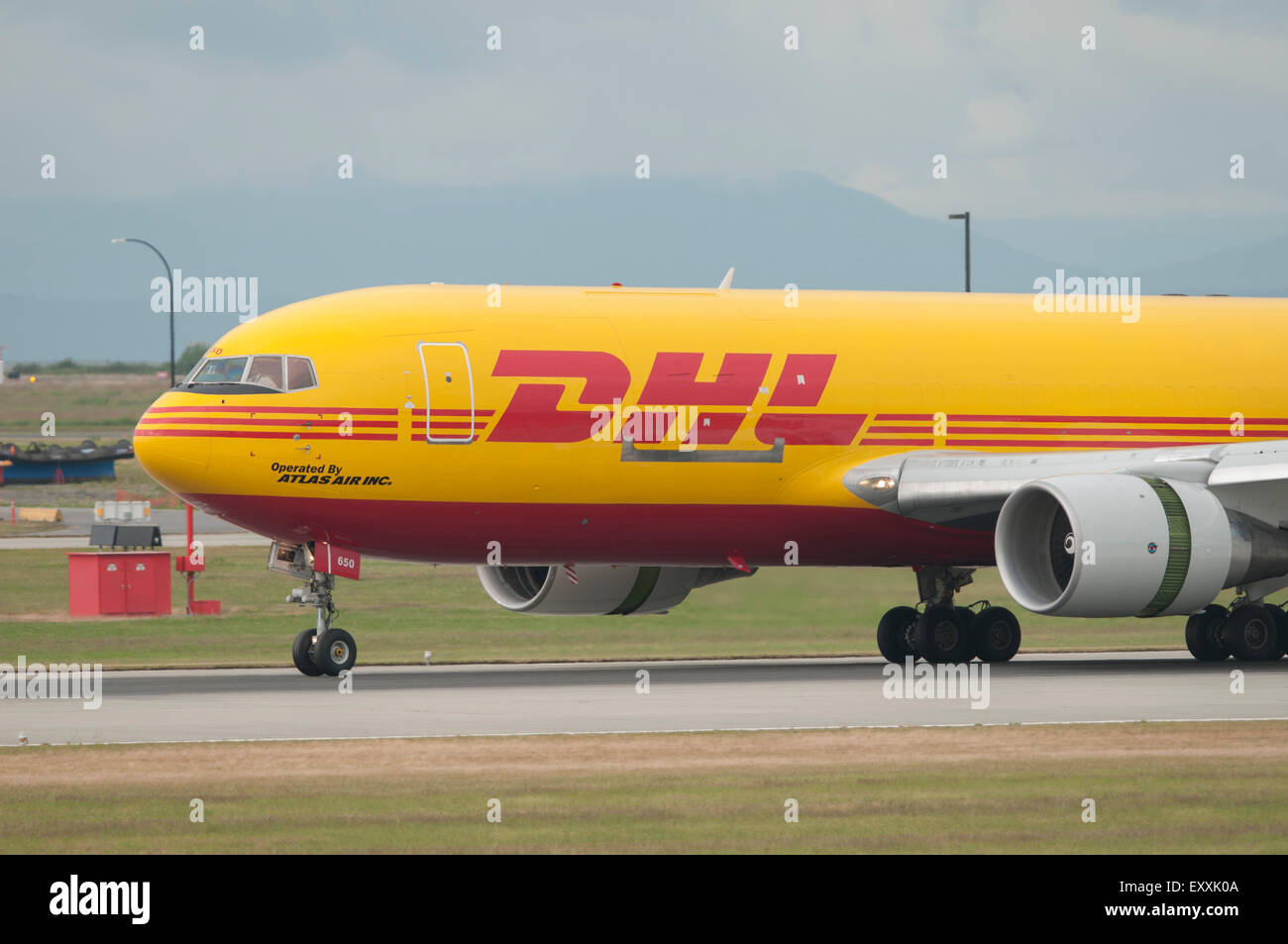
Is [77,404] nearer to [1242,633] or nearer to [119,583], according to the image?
[119,583]

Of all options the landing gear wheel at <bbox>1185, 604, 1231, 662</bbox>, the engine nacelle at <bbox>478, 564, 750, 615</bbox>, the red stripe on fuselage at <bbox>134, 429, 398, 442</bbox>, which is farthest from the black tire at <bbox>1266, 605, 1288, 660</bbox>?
the red stripe on fuselage at <bbox>134, 429, 398, 442</bbox>

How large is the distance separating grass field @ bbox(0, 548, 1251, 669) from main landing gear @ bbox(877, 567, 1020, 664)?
3.24ft

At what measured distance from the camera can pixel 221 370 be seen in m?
23.0

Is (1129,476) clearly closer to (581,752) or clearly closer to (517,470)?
(517,470)

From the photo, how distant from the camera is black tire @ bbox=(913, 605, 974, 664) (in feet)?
85.0

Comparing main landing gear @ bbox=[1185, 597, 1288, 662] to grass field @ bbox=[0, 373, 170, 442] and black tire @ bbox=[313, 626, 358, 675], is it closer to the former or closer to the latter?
black tire @ bbox=[313, 626, 358, 675]

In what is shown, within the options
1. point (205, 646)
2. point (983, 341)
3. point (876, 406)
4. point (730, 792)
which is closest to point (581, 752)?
point (730, 792)

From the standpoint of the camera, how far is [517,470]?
2306 centimetres

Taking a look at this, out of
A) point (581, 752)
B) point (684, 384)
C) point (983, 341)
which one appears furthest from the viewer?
point (983, 341)

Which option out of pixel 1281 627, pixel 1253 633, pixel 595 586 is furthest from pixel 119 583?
pixel 1281 627

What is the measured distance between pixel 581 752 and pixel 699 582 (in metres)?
11.5

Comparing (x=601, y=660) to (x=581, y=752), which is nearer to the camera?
(x=581, y=752)

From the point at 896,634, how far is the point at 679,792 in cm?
1323
